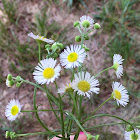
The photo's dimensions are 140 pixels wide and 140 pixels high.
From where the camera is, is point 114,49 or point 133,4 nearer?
point 114,49

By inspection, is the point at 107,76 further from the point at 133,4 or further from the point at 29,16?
the point at 29,16

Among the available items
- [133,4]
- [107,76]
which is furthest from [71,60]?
[133,4]

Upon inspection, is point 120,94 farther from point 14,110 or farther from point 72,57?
point 14,110

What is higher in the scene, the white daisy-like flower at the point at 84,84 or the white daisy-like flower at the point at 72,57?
the white daisy-like flower at the point at 72,57

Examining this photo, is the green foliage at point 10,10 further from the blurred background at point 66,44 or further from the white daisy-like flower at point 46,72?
the white daisy-like flower at point 46,72

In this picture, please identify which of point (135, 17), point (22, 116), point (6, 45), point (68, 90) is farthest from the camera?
point (135, 17)

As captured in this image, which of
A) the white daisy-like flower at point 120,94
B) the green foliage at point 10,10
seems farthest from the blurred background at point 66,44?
the white daisy-like flower at point 120,94

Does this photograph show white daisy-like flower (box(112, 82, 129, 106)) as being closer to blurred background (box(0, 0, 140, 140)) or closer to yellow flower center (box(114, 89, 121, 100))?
yellow flower center (box(114, 89, 121, 100))
